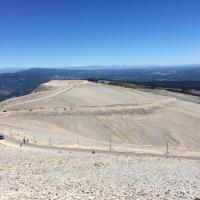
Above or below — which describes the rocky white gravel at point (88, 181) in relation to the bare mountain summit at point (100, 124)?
above

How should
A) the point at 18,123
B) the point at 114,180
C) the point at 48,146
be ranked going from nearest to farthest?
the point at 114,180 < the point at 48,146 < the point at 18,123

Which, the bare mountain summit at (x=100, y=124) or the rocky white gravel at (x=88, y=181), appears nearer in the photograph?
the rocky white gravel at (x=88, y=181)

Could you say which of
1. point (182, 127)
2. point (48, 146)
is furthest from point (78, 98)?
point (48, 146)

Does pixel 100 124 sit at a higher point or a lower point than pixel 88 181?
lower

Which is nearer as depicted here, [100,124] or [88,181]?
[88,181]

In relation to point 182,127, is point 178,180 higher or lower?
higher

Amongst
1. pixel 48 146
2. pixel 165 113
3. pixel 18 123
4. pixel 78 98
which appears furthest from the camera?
pixel 78 98

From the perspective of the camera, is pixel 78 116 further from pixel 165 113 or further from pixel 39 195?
pixel 39 195

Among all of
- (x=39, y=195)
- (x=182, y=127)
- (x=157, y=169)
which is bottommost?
(x=182, y=127)
